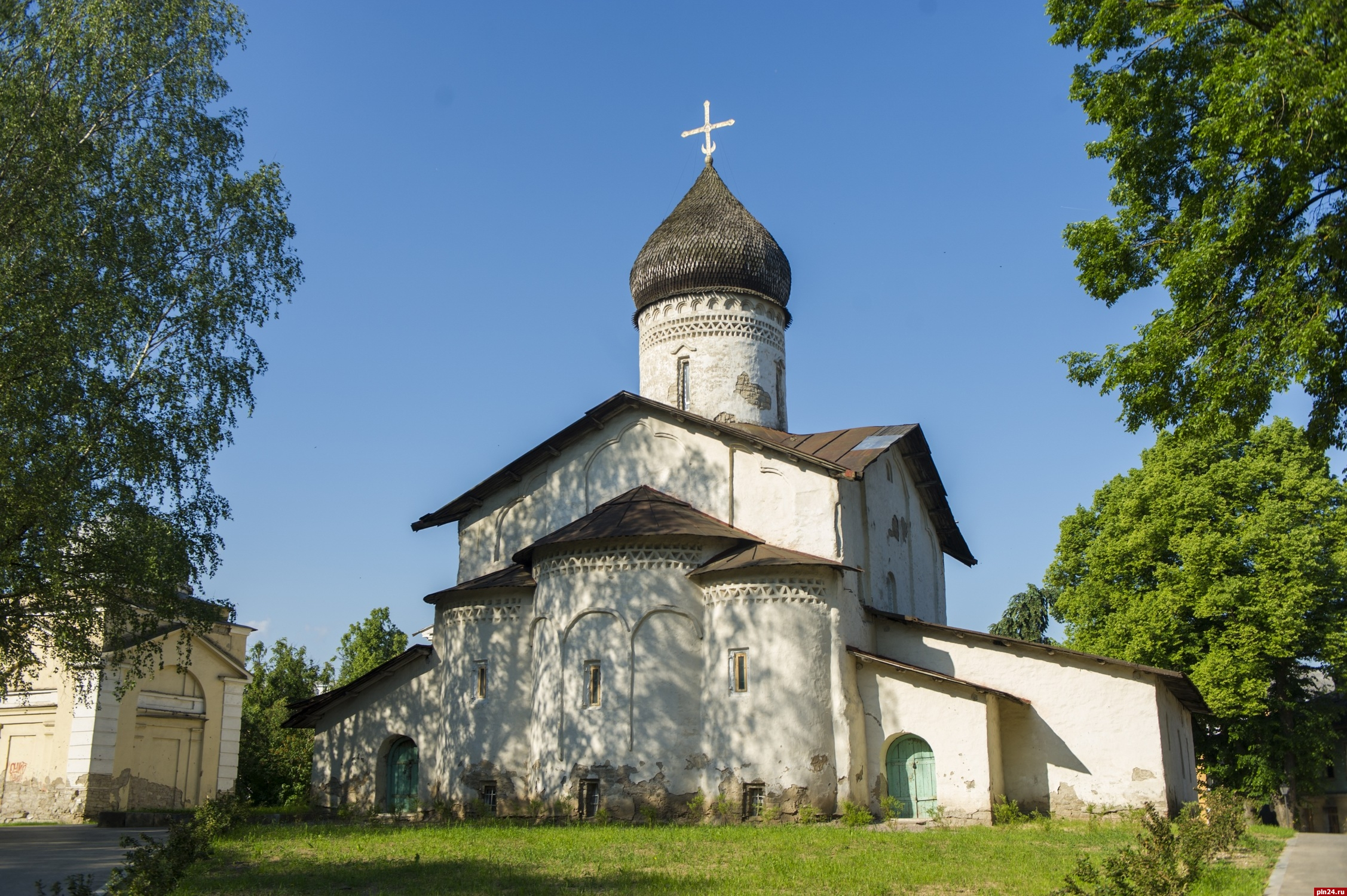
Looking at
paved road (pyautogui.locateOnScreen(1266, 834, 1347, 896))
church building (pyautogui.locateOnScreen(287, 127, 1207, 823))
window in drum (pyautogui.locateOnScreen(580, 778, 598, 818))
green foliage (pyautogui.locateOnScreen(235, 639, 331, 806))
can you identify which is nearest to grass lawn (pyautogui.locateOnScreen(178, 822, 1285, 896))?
paved road (pyautogui.locateOnScreen(1266, 834, 1347, 896))

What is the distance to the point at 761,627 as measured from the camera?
16578 mm

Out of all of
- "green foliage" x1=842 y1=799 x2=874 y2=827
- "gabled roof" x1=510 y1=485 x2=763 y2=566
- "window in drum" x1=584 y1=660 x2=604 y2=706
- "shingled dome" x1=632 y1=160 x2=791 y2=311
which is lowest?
"green foliage" x1=842 y1=799 x2=874 y2=827

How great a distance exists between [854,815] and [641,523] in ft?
18.0

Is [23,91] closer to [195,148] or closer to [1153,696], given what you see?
[195,148]

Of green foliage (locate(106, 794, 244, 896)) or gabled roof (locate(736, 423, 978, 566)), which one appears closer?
green foliage (locate(106, 794, 244, 896))

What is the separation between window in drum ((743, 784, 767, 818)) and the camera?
52.0 feet

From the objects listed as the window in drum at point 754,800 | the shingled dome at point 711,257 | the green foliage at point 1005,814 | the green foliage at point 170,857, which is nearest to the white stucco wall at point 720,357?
the shingled dome at point 711,257

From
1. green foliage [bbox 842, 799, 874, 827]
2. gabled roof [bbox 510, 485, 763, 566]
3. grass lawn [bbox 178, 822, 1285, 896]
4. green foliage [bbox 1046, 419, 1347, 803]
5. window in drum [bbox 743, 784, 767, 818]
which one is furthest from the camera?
green foliage [bbox 1046, 419, 1347, 803]

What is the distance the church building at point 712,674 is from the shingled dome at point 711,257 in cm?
378

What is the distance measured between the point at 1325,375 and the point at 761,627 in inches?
362

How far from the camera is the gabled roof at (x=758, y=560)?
54.3ft

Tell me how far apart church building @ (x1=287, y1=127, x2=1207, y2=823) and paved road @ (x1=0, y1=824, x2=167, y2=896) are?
4953mm

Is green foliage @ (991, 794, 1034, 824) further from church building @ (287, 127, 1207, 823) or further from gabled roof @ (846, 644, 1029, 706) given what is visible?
gabled roof @ (846, 644, 1029, 706)

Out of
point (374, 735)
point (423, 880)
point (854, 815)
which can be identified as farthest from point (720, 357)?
point (423, 880)
